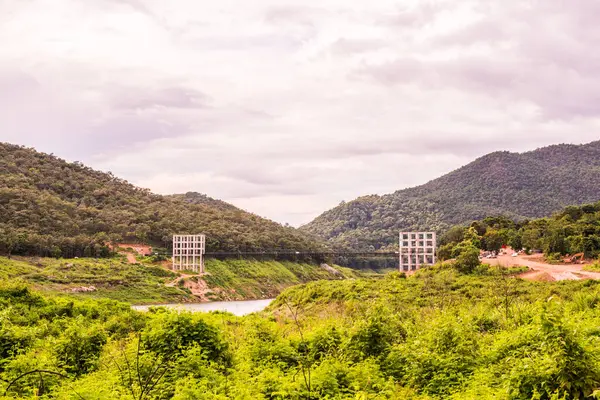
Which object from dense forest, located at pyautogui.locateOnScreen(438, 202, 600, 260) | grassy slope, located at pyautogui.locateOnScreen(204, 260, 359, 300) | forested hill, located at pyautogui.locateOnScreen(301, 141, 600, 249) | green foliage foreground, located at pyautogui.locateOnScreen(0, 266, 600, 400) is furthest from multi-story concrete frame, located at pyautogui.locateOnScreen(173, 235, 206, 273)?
forested hill, located at pyautogui.locateOnScreen(301, 141, 600, 249)

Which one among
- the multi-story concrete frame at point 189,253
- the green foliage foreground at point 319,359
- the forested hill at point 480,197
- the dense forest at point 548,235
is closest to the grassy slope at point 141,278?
the multi-story concrete frame at point 189,253

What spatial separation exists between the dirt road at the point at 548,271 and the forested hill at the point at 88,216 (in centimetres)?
4760

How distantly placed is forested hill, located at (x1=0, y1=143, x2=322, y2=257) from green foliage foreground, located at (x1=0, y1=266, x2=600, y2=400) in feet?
156

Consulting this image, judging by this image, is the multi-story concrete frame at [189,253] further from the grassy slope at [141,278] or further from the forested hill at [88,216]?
the forested hill at [88,216]

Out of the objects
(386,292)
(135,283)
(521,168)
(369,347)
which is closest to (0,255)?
(135,283)

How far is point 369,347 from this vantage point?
43.5ft

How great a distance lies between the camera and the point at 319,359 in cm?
1394

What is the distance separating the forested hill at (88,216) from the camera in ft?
216

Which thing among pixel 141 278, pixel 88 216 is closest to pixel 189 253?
pixel 141 278

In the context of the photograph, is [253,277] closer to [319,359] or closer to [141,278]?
[141,278]

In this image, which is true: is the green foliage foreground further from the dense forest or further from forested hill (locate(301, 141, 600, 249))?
forested hill (locate(301, 141, 600, 249))

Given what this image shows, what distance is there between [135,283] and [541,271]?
3968cm

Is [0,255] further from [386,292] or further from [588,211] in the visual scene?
[588,211]

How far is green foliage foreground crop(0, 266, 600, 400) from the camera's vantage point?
26.2ft
